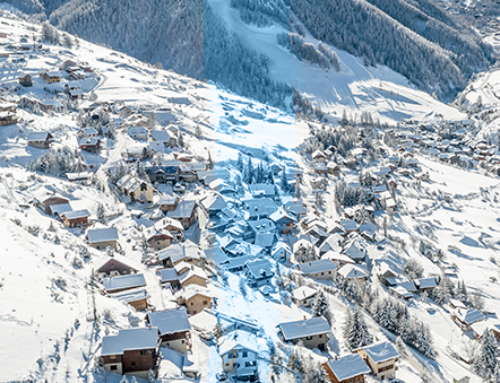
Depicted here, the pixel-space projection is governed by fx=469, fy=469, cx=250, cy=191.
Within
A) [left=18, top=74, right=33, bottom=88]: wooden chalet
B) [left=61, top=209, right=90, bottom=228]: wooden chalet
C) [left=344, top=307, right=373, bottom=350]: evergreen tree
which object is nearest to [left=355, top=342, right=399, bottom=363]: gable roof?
[left=344, top=307, right=373, bottom=350]: evergreen tree

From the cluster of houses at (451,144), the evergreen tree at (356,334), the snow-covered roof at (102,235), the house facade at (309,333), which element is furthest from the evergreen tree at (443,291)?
the cluster of houses at (451,144)

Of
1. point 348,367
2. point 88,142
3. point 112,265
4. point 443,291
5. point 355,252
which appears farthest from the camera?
point 88,142

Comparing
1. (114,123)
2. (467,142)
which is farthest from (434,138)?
(114,123)

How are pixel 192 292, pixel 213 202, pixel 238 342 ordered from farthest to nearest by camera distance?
1. pixel 213 202
2. pixel 192 292
3. pixel 238 342

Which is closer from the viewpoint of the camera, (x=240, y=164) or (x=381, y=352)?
(x=381, y=352)

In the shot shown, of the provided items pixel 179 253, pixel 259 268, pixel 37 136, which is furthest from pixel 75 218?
pixel 37 136

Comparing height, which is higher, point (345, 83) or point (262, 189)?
point (262, 189)

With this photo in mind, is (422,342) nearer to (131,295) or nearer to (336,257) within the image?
(336,257)

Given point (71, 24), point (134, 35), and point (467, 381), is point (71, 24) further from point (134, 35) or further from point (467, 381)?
point (467, 381)
